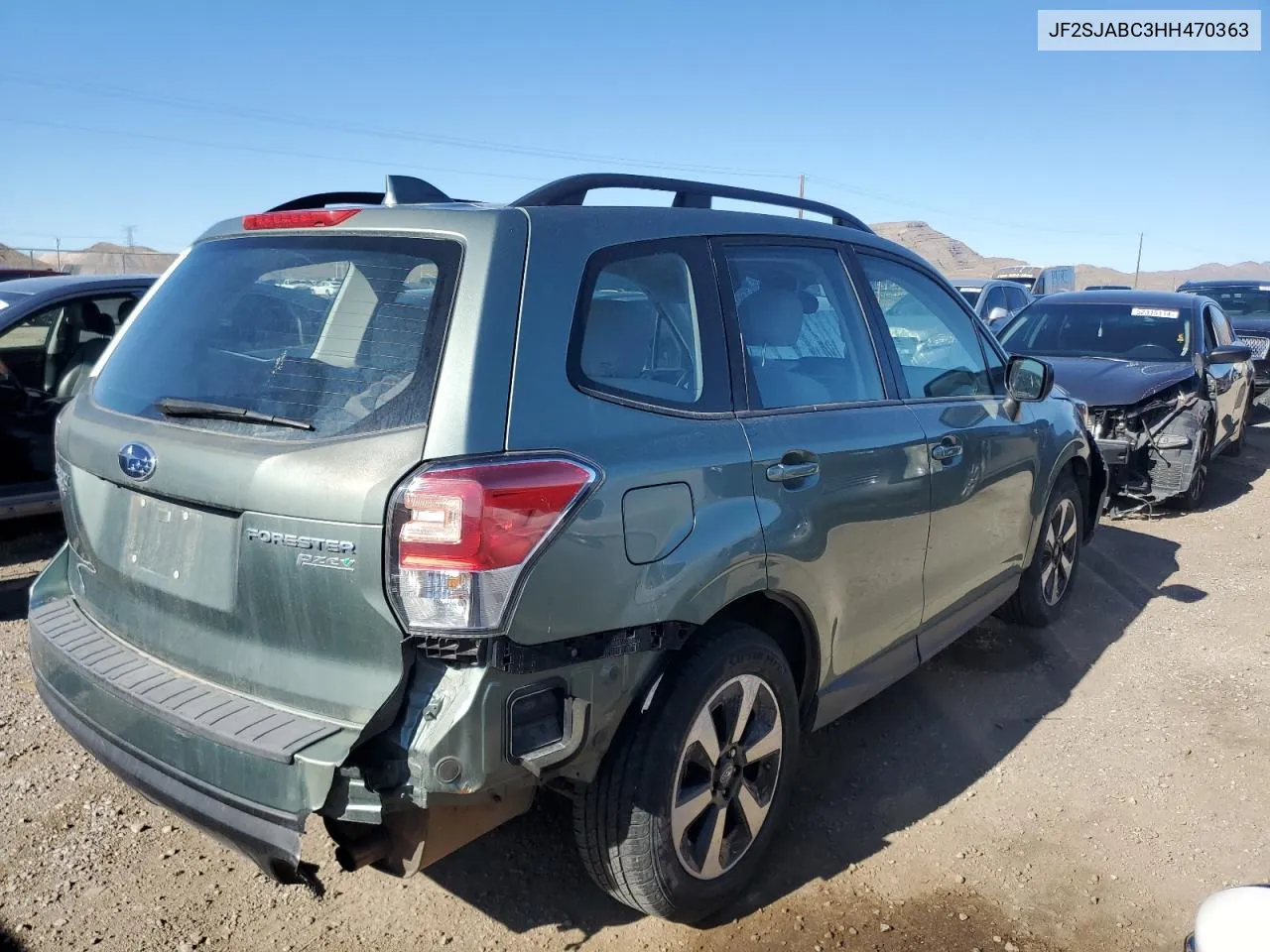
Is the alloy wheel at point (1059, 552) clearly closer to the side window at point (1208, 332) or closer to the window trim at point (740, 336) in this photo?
the window trim at point (740, 336)

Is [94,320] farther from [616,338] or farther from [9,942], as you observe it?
[616,338]

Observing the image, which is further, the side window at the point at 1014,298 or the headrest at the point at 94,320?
the side window at the point at 1014,298

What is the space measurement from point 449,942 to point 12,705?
94.0 inches

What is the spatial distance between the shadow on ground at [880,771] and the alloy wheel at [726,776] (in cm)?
26

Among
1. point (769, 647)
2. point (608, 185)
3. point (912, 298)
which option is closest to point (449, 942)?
point (769, 647)

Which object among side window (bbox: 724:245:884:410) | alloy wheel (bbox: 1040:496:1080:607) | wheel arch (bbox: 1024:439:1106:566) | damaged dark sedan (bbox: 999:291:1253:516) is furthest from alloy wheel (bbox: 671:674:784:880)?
damaged dark sedan (bbox: 999:291:1253:516)

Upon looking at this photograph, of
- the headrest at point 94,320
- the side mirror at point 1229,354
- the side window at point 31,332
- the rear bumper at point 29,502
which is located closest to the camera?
the rear bumper at point 29,502

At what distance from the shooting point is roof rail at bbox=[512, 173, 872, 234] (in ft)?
8.61

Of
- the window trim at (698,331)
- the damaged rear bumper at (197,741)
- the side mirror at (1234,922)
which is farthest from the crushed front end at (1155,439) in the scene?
the damaged rear bumper at (197,741)

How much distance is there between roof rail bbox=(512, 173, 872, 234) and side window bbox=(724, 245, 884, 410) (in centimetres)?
22

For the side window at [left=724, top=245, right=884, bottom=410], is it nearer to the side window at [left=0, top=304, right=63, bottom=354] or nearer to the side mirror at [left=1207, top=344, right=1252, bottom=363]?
the side window at [left=0, top=304, right=63, bottom=354]

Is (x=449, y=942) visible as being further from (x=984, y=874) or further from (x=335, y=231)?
(x=335, y=231)

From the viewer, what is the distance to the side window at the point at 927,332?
3637 millimetres

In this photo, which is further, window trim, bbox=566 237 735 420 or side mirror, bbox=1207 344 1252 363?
side mirror, bbox=1207 344 1252 363
